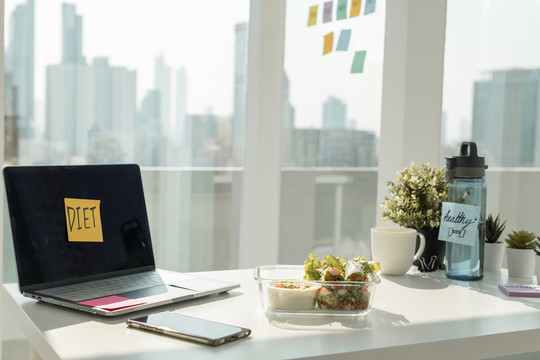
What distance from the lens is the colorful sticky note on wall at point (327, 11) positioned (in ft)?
8.28

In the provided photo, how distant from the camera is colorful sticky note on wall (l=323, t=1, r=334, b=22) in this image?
8.28 feet

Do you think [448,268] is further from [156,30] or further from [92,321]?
[156,30]

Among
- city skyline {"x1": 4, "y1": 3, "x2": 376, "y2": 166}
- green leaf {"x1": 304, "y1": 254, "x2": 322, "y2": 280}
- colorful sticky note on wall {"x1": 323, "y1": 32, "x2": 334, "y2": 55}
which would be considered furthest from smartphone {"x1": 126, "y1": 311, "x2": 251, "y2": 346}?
colorful sticky note on wall {"x1": 323, "y1": 32, "x2": 334, "y2": 55}

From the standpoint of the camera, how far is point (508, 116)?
235cm

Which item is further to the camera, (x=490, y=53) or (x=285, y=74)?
(x=285, y=74)

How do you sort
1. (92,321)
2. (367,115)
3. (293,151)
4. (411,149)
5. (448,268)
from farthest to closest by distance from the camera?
(293,151) → (367,115) → (411,149) → (448,268) → (92,321)

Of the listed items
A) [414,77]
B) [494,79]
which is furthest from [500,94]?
[414,77]

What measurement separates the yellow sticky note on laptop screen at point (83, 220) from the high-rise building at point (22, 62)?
42.8 inches

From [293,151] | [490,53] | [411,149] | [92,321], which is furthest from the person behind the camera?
[293,151]

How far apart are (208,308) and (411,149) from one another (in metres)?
1.21

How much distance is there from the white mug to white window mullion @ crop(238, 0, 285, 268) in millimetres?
1330

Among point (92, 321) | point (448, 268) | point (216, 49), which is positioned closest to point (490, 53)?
point (216, 49)

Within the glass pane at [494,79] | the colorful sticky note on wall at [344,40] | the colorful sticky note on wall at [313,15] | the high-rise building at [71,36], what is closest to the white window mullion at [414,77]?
the glass pane at [494,79]

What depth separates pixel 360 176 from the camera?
255 cm
